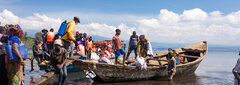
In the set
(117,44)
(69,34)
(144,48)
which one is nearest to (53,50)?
(69,34)

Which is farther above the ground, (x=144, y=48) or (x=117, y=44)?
(x=117, y=44)

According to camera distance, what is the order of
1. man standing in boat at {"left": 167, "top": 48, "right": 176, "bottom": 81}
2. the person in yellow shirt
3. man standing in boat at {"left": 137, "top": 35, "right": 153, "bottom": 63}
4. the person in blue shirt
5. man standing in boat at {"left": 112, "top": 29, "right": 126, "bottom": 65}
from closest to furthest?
the person in blue shirt, the person in yellow shirt, man standing in boat at {"left": 167, "top": 48, "right": 176, "bottom": 81}, man standing in boat at {"left": 137, "top": 35, "right": 153, "bottom": 63}, man standing in boat at {"left": 112, "top": 29, "right": 126, "bottom": 65}

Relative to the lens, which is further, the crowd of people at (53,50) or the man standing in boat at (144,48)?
the man standing in boat at (144,48)

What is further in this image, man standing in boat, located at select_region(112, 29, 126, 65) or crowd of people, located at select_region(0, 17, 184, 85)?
man standing in boat, located at select_region(112, 29, 126, 65)

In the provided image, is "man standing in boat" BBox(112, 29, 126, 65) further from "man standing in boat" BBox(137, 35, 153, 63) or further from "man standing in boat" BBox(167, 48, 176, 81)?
"man standing in boat" BBox(167, 48, 176, 81)

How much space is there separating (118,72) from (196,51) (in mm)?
7963

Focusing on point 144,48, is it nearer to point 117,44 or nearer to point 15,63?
point 117,44

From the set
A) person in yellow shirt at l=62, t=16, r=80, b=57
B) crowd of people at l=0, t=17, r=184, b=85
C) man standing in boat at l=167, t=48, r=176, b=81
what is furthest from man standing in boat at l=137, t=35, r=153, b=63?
person in yellow shirt at l=62, t=16, r=80, b=57

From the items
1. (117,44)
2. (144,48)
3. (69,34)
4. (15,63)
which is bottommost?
(15,63)

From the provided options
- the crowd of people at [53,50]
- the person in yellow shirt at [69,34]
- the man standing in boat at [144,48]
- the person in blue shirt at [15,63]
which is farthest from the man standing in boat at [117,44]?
the person in blue shirt at [15,63]

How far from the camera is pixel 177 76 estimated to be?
9039mm

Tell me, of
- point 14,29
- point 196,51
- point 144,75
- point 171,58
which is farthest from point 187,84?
point 14,29

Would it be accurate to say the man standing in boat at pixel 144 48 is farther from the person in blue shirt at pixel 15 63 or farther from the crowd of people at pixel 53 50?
the person in blue shirt at pixel 15 63

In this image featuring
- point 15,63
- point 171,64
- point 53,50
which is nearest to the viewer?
point 15,63
